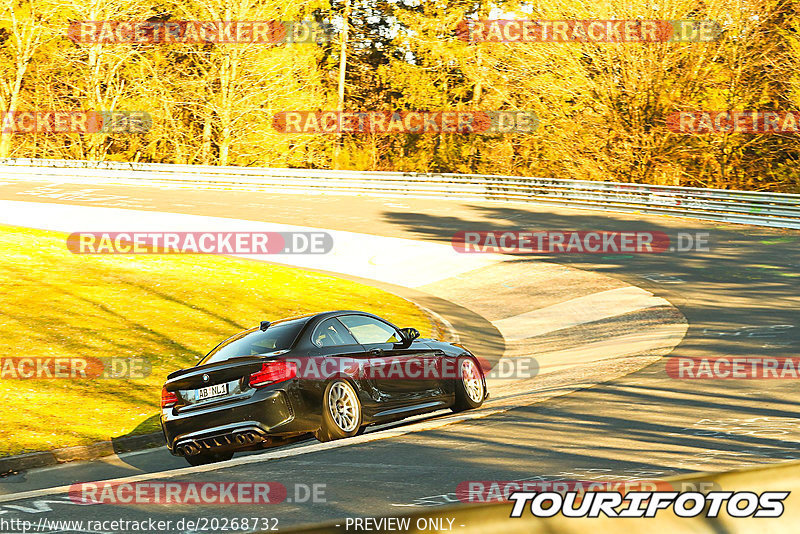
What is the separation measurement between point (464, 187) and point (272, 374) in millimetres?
29989

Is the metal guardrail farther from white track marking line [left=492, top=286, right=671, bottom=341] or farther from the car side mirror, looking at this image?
the car side mirror

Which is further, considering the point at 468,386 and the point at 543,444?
the point at 468,386

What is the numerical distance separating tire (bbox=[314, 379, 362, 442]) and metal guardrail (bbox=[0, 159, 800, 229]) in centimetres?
2346

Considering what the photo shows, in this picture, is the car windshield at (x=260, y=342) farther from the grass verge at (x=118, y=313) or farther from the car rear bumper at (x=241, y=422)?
the grass verge at (x=118, y=313)

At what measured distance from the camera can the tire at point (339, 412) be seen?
8945 millimetres

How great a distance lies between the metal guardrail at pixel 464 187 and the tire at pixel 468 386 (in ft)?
69.0

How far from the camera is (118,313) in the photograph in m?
17.5

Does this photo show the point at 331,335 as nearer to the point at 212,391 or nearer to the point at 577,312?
the point at 212,391

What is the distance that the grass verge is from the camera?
11359 millimetres

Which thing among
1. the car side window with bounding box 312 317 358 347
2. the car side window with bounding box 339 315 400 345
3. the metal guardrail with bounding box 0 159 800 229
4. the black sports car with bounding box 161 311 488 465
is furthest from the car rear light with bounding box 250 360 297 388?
the metal guardrail with bounding box 0 159 800 229

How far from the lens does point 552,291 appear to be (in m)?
22.5

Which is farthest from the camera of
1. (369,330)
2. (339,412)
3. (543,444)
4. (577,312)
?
(577,312)

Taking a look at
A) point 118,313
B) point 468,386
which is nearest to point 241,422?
point 468,386

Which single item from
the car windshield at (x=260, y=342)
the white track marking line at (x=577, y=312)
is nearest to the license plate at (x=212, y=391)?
the car windshield at (x=260, y=342)
